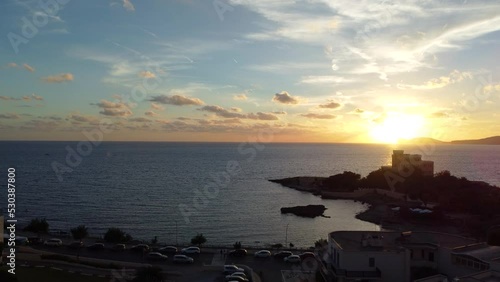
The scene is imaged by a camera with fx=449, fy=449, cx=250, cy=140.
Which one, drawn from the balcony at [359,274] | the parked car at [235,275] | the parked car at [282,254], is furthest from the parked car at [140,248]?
the balcony at [359,274]

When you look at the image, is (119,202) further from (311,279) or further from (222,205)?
(311,279)

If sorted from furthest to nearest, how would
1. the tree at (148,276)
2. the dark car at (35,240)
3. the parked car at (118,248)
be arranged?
the dark car at (35,240)
the parked car at (118,248)
the tree at (148,276)

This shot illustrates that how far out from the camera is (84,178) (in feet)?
277

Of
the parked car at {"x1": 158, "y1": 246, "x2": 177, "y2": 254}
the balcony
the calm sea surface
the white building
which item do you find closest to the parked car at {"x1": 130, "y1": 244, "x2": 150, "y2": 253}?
the parked car at {"x1": 158, "y1": 246, "x2": 177, "y2": 254}

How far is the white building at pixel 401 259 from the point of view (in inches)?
617

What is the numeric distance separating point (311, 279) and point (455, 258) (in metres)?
5.52

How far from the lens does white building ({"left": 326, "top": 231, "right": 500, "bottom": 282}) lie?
15.7m

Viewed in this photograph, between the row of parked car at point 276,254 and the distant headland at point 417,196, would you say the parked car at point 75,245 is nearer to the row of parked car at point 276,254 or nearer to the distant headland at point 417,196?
the row of parked car at point 276,254

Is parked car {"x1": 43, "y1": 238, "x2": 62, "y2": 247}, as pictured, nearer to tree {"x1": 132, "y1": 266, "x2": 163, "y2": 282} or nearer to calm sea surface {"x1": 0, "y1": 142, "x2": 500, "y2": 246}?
calm sea surface {"x1": 0, "y1": 142, "x2": 500, "y2": 246}

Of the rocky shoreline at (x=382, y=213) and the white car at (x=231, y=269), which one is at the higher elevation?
the white car at (x=231, y=269)

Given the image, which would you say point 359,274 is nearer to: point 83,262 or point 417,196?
point 83,262

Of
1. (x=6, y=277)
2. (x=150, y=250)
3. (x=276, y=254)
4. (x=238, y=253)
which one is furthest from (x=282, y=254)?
(x=6, y=277)

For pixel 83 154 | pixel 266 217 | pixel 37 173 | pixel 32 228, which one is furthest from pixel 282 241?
pixel 83 154

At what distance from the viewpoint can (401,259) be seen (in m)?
16.2
